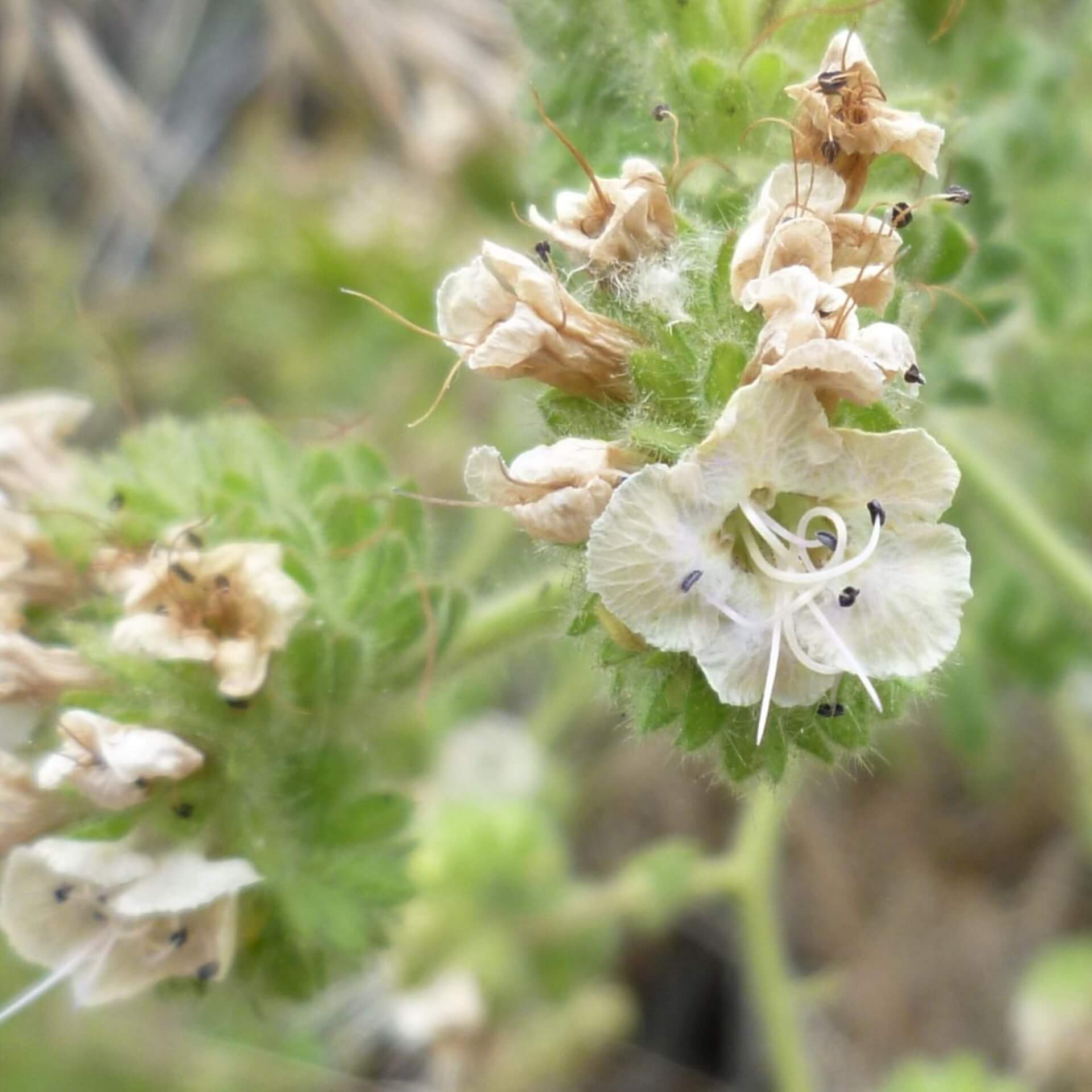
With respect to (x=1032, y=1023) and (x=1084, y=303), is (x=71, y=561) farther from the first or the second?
(x=1032, y=1023)

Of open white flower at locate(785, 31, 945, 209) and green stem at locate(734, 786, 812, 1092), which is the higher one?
open white flower at locate(785, 31, 945, 209)

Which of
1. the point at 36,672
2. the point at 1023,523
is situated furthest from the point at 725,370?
the point at 1023,523

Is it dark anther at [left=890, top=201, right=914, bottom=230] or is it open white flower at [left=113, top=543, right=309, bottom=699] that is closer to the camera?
dark anther at [left=890, top=201, right=914, bottom=230]

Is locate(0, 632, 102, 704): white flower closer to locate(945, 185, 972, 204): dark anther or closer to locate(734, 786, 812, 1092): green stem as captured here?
locate(945, 185, 972, 204): dark anther

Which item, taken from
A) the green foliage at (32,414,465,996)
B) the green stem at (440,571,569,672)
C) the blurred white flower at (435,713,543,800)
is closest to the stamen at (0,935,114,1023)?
the green foliage at (32,414,465,996)

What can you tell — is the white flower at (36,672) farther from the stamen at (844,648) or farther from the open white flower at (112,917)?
the stamen at (844,648)

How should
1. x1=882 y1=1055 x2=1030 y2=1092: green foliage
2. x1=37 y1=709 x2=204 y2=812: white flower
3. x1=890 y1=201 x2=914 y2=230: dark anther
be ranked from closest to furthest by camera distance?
x1=890 y1=201 x2=914 y2=230: dark anther → x1=37 y1=709 x2=204 y2=812: white flower → x1=882 y1=1055 x2=1030 y2=1092: green foliage

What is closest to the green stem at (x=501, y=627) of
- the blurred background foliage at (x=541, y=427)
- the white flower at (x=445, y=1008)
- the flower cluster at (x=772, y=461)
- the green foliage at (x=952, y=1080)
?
the blurred background foliage at (x=541, y=427)

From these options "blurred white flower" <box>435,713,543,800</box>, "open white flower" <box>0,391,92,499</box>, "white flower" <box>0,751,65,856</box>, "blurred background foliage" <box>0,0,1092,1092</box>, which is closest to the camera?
"white flower" <box>0,751,65,856</box>
